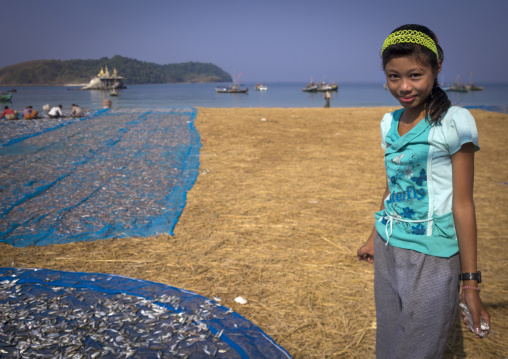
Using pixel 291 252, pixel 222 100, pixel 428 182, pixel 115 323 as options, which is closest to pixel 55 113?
pixel 291 252

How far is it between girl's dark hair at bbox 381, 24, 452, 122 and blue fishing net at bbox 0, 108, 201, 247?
12.8 ft

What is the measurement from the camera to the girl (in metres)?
1.56

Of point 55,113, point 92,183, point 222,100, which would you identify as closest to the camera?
point 92,183

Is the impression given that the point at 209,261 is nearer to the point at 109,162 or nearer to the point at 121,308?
the point at 121,308

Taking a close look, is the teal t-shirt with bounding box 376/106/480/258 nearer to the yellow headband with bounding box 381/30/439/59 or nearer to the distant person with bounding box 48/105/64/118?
the yellow headband with bounding box 381/30/439/59

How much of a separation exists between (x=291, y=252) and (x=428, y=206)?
112 inches

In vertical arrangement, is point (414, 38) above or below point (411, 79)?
above

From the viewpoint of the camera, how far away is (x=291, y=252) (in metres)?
4.38

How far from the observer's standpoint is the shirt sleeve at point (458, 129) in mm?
1488

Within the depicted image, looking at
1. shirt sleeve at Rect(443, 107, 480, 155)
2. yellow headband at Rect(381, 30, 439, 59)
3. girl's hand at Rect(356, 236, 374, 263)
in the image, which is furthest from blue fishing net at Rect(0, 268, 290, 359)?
yellow headband at Rect(381, 30, 439, 59)

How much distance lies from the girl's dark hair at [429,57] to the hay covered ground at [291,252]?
2001mm

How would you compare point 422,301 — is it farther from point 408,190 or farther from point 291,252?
point 291,252

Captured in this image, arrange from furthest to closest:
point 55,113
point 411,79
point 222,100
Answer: point 222,100 < point 55,113 < point 411,79

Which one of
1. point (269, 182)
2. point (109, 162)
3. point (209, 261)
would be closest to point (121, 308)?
point (209, 261)
